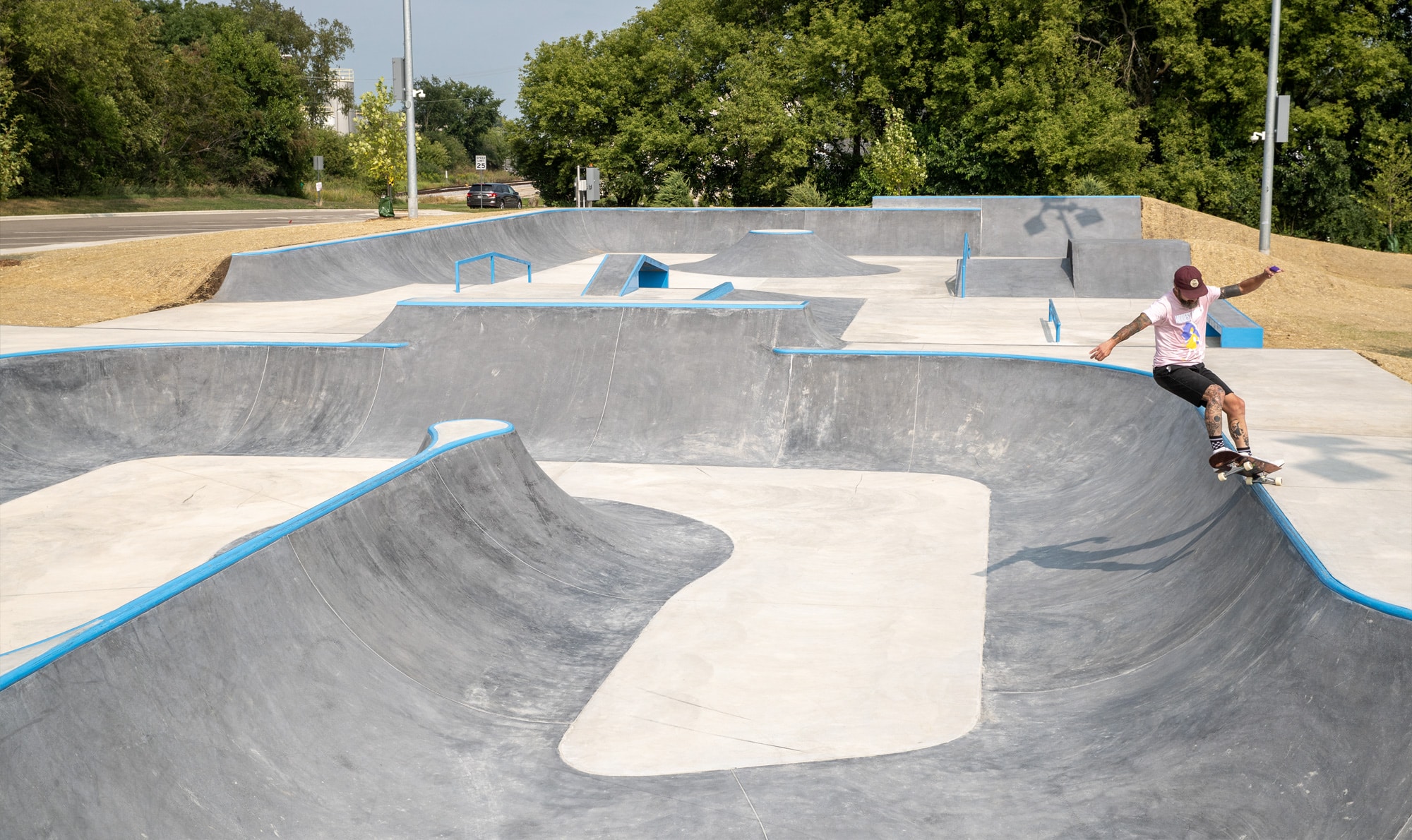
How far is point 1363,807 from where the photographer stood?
376 centimetres

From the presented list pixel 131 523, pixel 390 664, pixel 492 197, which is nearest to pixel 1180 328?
pixel 390 664

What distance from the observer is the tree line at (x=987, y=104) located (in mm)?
36594

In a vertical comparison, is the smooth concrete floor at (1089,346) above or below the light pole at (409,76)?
below

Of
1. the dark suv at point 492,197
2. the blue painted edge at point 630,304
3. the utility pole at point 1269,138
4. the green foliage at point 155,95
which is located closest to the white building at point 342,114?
the green foliage at point 155,95

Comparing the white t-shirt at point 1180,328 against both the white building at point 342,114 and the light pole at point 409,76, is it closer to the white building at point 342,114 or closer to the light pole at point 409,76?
the light pole at point 409,76

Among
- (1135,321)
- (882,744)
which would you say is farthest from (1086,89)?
(882,744)

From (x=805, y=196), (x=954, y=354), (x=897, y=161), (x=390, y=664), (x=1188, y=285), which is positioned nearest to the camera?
(x=390, y=664)

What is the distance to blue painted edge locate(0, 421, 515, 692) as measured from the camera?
12.4 ft

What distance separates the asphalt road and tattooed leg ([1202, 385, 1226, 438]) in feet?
93.1

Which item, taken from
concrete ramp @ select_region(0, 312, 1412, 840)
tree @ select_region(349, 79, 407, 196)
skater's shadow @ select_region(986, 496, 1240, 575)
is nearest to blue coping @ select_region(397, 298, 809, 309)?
concrete ramp @ select_region(0, 312, 1412, 840)

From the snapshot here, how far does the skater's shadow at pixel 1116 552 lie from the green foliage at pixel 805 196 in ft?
107

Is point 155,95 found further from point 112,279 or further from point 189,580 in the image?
point 189,580

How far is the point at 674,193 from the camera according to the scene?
42094mm

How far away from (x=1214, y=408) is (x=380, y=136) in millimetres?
30656
